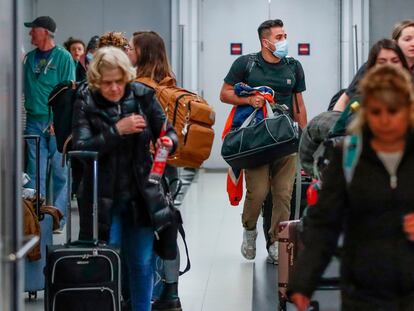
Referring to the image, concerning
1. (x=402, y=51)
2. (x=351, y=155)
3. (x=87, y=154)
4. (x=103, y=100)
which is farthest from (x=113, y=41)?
(x=351, y=155)

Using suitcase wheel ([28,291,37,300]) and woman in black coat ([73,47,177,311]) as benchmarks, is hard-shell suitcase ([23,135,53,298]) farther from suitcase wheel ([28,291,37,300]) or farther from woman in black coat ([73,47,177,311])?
woman in black coat ([73,47,177,311])

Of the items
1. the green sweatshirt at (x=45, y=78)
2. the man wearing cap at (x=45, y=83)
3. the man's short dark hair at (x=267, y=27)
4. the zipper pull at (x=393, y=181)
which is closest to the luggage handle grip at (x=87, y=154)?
the zipper pull at (x=393, y=181)

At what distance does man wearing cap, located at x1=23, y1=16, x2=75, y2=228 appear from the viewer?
945 centimetres

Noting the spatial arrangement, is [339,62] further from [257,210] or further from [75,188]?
[75,188]

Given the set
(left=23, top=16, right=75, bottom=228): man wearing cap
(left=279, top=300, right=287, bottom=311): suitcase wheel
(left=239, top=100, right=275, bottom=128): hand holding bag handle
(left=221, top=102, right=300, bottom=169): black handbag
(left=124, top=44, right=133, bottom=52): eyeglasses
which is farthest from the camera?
(left=23, top=16, right=75, bottom=228): man wearing cap

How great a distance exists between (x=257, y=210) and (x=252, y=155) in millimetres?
483

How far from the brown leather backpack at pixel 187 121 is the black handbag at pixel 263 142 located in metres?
0.96

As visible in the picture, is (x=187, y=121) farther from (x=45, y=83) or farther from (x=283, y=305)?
(x=45, y=83)

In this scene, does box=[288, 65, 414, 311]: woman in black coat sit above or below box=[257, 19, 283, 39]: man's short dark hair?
below

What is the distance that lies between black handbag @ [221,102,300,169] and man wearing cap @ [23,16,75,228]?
2402 mm

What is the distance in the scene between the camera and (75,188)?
550 centimetres

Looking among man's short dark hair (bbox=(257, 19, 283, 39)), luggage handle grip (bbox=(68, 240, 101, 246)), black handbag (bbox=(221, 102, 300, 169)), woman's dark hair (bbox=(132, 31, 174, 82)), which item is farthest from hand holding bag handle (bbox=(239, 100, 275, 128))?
luggage handle grip (bbox=(68, 240, 101, 246))

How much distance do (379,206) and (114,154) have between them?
83.4 inches

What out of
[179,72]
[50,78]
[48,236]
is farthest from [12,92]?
[179,72]
